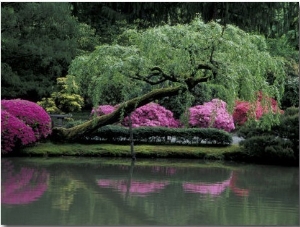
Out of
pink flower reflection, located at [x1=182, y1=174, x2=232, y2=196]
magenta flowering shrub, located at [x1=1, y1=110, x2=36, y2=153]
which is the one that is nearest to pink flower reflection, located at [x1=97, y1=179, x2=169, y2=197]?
pink flower reflection, located at [x1=182, y1=174, x2=232, y2=196]

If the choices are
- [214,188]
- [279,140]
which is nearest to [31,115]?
[214,188]

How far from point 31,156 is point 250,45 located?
440cm

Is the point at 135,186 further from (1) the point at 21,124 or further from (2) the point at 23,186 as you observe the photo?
(1) the point at 21,124

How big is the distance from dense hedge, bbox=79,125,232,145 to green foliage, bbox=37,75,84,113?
2279mm

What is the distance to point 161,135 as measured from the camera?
1139 centimetres

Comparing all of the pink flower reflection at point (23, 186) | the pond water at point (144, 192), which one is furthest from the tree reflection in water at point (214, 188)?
the pink flower reflection at point (23, 186)

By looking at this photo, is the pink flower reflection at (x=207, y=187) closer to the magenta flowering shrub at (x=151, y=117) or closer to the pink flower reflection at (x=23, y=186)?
the pink flower reflection at (x=23, y=186)

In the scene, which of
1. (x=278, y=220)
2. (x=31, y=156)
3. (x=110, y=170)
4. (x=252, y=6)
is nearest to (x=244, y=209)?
(x=278, y=220)

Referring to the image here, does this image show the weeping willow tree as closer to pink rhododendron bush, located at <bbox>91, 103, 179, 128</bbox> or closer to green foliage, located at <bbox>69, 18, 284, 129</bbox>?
green foliage, located at <bbox>69, 18, 284, 129</bbox>

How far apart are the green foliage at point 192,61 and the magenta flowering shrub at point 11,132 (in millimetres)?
1603

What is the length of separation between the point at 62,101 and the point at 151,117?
7.73ft

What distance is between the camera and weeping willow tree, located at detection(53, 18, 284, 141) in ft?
26.7

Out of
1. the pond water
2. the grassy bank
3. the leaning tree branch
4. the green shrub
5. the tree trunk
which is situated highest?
the leaning tree branch

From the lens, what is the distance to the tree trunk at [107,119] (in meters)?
9.69
